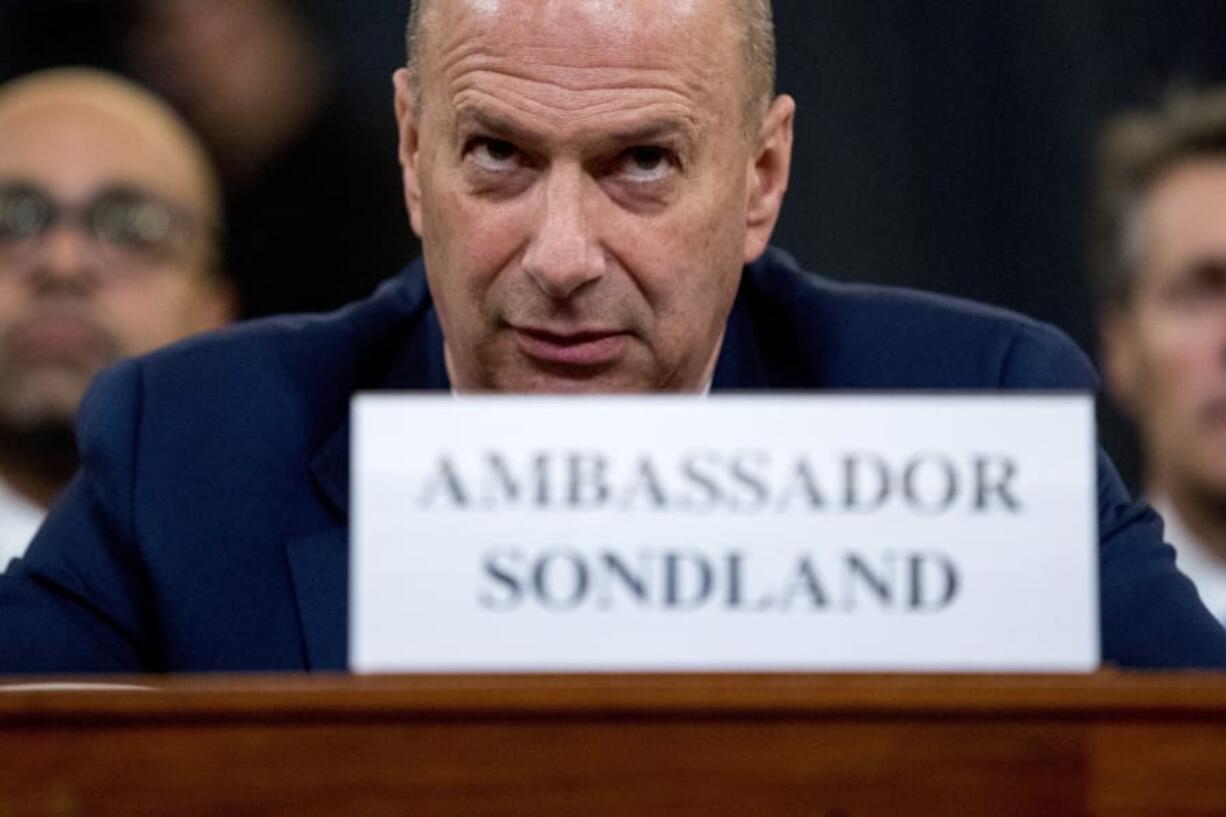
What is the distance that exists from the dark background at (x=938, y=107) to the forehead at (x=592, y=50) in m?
1.05

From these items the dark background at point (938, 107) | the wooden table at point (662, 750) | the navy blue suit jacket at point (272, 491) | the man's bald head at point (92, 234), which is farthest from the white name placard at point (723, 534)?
the man's bald head at point (92, 234)

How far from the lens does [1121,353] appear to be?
8.83 feet

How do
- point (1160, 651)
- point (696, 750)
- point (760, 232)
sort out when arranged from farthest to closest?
point (760, 232) → point (1160, 651) → point (696, 750)

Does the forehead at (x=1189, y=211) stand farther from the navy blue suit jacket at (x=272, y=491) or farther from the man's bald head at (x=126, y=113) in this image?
the man's bald head at (x=126, y=113)

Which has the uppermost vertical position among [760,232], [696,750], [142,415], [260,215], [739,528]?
[260,215]

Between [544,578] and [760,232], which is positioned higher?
[760,232]

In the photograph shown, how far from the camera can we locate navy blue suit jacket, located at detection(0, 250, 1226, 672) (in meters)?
1.58

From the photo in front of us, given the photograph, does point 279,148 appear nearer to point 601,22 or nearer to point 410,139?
point 410,139

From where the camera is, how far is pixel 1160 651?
1512 millimetres

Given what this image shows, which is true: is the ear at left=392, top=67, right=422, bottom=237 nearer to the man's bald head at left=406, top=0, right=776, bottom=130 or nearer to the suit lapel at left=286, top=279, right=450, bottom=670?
the man's bald head at left=406, top=0, right=776, bottom=130

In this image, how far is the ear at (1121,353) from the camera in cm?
269

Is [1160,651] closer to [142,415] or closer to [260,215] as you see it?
[142,415]

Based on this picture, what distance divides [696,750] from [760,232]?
34.0 inches

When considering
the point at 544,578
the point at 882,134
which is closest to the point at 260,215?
the point at 882,134
